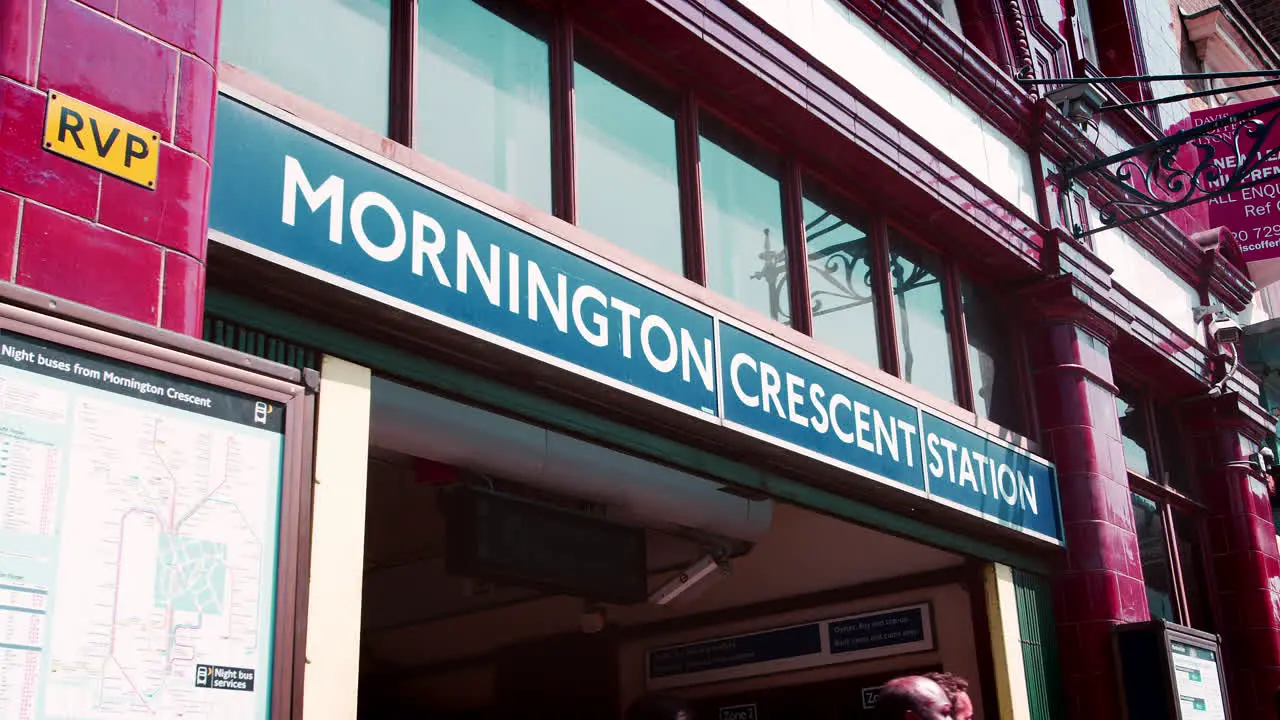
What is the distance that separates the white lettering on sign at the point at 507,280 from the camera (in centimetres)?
488

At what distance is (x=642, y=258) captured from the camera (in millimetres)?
6559

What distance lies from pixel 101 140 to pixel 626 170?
338cm

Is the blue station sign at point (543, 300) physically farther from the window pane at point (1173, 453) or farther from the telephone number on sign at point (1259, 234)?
the telephone number on sign at point (1259, 234)

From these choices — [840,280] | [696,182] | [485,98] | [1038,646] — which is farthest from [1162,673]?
[485,98]

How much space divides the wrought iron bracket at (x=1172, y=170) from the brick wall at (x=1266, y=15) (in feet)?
21.5

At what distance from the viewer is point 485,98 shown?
6.11 metres

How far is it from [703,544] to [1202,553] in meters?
5.42

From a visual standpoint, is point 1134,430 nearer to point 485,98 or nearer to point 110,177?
point 485,98

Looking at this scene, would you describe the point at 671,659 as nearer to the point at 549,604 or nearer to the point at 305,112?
the point at 549,604

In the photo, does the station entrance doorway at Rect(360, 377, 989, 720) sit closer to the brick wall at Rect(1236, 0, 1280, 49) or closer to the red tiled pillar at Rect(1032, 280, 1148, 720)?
the red tiled pillar at Rect(1032, 280, 1148, 720)

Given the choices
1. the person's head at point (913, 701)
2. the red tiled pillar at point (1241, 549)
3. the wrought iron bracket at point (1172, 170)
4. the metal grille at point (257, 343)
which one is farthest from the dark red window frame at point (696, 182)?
the red tiled pillar at point (1241, 549)

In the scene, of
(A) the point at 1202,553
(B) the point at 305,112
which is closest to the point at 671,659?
(A) the point at 1202,553

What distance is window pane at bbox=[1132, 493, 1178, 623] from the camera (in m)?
10.5

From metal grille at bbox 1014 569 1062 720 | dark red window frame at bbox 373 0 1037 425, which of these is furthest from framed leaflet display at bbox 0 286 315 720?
metal grille at bbox 1014 569 1062 720
